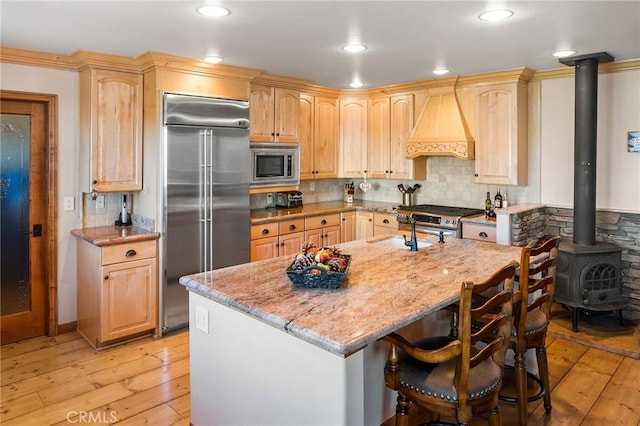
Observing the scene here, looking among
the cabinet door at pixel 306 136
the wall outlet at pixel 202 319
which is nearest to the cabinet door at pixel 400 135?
the cabinet door at pixel 306 136

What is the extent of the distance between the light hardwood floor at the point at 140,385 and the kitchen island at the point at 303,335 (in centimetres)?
67

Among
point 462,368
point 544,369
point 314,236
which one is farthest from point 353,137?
point 462,368

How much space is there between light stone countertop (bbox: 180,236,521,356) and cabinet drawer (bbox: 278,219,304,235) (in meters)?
1.83

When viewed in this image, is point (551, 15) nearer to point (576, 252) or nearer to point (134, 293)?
point (576, 252)

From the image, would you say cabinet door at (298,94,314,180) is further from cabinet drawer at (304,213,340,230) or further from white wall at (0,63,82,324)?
white wall at (0,63,82,324)

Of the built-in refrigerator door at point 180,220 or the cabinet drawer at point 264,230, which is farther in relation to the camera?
the cabinet drawer at point 264,230

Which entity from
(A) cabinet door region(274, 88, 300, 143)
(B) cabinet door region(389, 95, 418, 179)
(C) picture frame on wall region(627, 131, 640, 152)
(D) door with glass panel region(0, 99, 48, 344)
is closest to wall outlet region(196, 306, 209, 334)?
(D) door with glass panel region(0, 99, 48, 344)

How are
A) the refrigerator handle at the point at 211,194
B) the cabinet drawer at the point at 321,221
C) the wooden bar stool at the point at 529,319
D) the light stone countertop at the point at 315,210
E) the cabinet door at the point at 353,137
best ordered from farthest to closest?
1. the cabinet door at the point at 353,137
2. the cabinet drawer at the point at 321,221
3. the light stone countertop at the point at 315,210
4. the refrigerator handle at the point at 211,194
5. the wooden bar stool at the point at 529,319

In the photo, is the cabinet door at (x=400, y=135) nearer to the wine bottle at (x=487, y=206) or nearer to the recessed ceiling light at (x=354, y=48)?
the wine bottle at (x=487, y=206)

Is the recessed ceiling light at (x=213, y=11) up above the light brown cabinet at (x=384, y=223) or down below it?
above

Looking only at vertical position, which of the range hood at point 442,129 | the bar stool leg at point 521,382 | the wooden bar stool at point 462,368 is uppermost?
the range hood at point 442,129

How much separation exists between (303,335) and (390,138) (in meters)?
4.30

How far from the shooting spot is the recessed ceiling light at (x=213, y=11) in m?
2.68

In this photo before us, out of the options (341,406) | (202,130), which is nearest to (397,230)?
(202,130)
